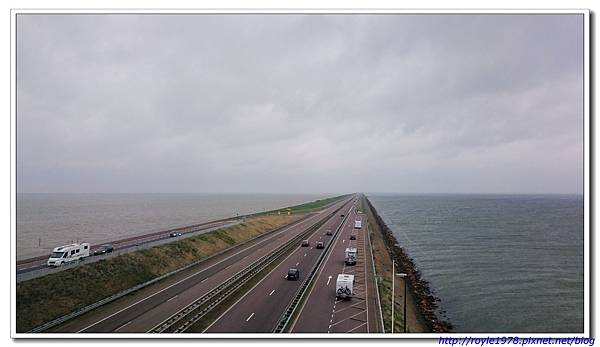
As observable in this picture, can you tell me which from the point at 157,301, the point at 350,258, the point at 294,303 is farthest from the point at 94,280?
the point at 350,258

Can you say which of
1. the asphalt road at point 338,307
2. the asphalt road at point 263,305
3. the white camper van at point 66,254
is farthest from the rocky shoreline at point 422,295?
the white camper van at point 66,254

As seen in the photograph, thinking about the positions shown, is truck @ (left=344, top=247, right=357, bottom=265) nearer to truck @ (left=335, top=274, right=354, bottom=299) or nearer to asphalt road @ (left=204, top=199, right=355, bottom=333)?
asphalt road @ (left=204, top=199, right=355, bottom=333)

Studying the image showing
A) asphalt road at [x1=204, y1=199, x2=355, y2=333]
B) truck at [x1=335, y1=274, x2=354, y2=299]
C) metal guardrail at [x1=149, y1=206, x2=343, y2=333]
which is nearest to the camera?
metal guardrail at [x1=149, y1=206, x2=343, y2=333]

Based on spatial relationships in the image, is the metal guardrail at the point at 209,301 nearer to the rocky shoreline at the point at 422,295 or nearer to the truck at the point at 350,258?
the truck at the point at 350,258

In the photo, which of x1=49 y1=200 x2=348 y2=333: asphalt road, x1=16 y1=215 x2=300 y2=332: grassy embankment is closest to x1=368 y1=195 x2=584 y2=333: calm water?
x1=49 y1=200 x2=348 y2=333: asphalt road

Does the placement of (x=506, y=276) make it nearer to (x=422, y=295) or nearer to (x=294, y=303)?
(x=422, y=295)
